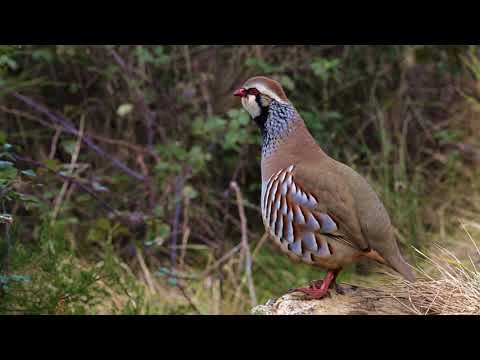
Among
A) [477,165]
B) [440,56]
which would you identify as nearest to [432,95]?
[440,56]

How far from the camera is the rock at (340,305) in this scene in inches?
129

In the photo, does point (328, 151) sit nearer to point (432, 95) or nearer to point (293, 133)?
point (432, 95)

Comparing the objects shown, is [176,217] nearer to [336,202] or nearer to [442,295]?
[336,202]

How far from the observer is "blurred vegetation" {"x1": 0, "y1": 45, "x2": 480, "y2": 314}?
6.13 m

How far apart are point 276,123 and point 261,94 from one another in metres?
0.17

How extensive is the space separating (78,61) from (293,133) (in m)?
3.60

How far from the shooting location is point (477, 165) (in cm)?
674

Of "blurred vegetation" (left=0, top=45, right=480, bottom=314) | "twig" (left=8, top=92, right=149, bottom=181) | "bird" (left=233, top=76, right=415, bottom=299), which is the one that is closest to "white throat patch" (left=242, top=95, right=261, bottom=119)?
"bird" (left=233, top=76, right=415, bottom=299)

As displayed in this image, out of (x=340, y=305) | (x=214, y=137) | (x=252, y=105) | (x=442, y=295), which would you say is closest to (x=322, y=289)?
(x=340, y=305)

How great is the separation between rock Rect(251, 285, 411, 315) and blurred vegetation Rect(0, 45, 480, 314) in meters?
2.34

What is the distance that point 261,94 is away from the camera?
3.80m

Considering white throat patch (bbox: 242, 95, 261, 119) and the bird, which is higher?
white throat patch (bbox: 242, 95, 261, 119)

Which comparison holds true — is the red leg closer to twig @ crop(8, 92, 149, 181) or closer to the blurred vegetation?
the blurred vegetation

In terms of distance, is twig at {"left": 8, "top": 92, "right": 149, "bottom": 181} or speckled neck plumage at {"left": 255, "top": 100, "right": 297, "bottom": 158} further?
twig at {"left": 8, "top": 92, "right": 149, "bottom": 181}
